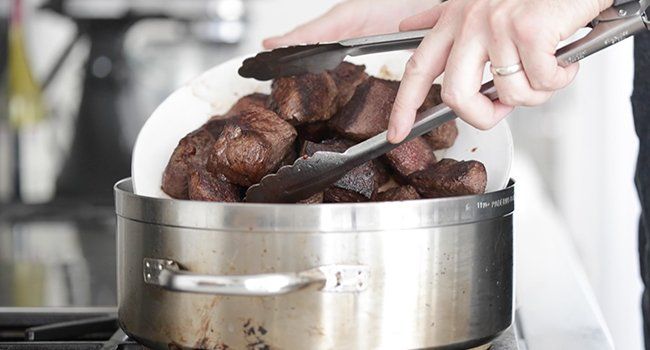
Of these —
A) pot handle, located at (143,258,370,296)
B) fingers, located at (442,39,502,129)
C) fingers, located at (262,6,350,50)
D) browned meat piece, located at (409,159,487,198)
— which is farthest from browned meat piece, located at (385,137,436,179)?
fingers, located at (262,6,350,50)

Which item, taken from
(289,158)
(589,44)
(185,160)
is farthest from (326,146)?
(589,44)

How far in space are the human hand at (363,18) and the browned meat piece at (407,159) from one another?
399 mm

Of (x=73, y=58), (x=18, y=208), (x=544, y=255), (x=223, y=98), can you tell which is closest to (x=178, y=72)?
(x=73, y=58)

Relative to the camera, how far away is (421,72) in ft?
3.01

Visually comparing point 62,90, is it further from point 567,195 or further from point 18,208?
point 567,195

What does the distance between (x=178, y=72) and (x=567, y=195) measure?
5.29 ft

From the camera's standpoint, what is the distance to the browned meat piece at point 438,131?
107 cm

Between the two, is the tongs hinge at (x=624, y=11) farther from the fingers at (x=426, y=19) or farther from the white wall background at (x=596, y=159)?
the white wall background at (x=596, y=159)

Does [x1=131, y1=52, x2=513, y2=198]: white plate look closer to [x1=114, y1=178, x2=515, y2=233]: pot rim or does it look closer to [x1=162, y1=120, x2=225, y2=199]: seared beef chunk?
[x1=162, y1=120, x2=225, y2=199]: seared beef chunk

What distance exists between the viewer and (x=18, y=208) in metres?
2.78

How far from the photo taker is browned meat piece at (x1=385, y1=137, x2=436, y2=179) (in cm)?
101

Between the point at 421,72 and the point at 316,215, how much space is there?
0.20m

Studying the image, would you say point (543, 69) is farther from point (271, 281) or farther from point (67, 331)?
point (67, 331)

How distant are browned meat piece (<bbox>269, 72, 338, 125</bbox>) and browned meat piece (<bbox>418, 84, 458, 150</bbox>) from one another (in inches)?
4.0
